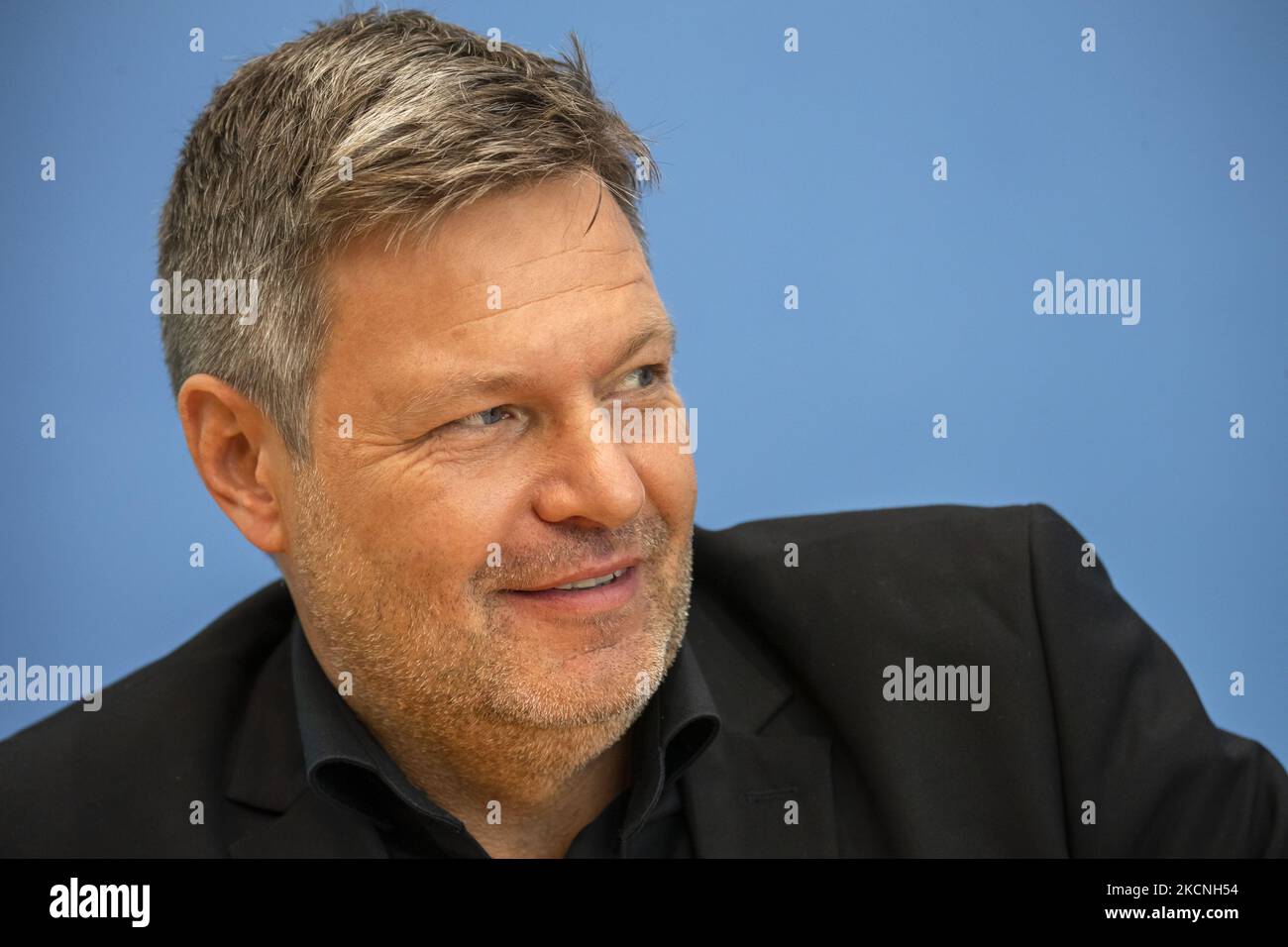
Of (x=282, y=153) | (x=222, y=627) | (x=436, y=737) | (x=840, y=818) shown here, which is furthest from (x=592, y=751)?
(x=282, y=153)

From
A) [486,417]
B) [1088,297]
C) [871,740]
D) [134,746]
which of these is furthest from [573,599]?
[1088,297]

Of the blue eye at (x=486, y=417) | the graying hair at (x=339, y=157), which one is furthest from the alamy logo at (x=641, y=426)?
the graying hair at (x=339, y=157)

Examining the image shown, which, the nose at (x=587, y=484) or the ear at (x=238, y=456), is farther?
the ear at (x=238, y=456)

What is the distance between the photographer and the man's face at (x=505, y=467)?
1848mm

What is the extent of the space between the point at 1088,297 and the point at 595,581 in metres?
1.27

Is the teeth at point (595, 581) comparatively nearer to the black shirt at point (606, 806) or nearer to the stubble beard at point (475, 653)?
the stubble beard at point (475, 653)

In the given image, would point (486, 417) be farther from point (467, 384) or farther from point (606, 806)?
point (606, 806)

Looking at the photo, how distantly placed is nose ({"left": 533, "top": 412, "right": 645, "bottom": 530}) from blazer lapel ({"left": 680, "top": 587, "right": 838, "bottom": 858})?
0.35 meters

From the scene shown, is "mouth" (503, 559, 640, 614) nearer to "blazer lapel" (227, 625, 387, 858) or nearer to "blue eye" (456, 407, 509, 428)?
"blue eye" (456, 407, 509, 428)

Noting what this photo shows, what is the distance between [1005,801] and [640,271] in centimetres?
85

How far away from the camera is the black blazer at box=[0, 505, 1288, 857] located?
2039mm

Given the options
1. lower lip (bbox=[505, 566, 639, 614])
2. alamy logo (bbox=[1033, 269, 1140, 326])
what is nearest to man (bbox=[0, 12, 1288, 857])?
→ lower lip (bbox=[505, 566, 639, 614])
